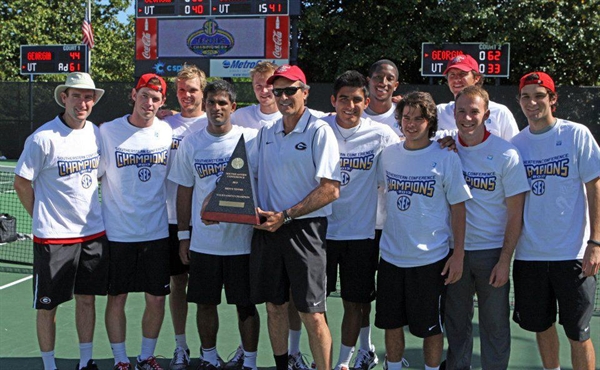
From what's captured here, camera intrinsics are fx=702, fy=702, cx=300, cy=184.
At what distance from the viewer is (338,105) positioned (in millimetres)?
5070

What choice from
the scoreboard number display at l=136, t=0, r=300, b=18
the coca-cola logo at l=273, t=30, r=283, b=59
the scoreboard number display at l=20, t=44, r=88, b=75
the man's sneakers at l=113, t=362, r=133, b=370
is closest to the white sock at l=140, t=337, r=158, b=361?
the man's sneakers at l=113, t=362, r=133, b=370

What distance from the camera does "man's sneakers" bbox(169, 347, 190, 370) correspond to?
5.40 m

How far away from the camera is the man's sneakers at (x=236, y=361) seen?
5.42 metres

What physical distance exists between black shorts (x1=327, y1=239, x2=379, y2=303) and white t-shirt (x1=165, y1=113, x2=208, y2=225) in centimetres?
130

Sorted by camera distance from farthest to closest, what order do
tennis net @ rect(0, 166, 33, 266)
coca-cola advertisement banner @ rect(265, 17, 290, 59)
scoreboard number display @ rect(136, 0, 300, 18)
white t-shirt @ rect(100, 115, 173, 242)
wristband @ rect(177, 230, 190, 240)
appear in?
→ 1. coca-cola advertisement banner @ rect(265, 17, 290, 59)
2. scoreboard number display @ rect(136, 0, 300, 18)
3. tennis net @ rect(0, 166, 33, 266)
4. wristband @ rect(177, 230, 190, 240)
5. white t-shirt @ rect(100, 115, 173, 242)

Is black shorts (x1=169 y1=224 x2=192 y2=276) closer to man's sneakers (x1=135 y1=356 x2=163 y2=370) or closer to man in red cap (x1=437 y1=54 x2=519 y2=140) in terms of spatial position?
man's sneakers (x1=135 y1=356 x2=163 y2=370)

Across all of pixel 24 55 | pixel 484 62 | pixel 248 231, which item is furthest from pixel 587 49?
pixel 248 231

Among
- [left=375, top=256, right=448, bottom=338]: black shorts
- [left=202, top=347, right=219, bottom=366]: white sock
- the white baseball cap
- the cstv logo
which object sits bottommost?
[left=202, top=347, right=219, bottom=366]: white sock

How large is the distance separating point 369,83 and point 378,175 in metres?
0.97

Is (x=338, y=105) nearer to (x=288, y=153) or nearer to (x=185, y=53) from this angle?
(x=288, y=153)

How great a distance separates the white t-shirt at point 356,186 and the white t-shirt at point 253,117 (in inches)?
39.8

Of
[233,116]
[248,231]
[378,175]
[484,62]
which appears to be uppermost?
[484,62]

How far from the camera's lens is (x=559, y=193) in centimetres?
457

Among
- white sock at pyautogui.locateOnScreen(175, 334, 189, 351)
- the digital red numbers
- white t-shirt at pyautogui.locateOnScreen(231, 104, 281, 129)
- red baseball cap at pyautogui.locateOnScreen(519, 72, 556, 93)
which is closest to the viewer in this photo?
red baseball cap at pyautogui.locateOnScreen(519, 72, 556, 93)
